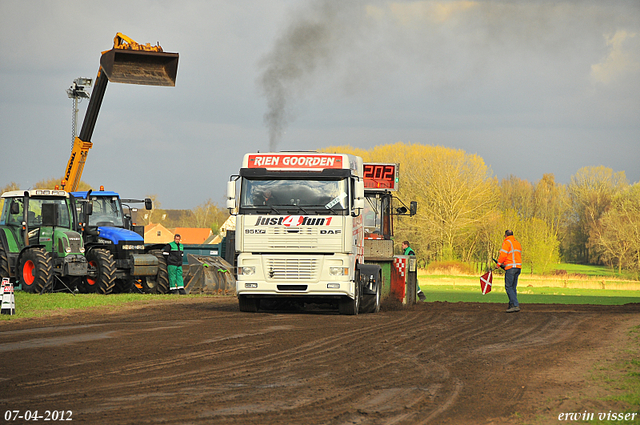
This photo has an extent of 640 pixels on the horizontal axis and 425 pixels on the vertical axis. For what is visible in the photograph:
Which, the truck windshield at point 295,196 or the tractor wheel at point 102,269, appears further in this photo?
the tractor wheel at point 102,269

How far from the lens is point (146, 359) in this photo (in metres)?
9.09

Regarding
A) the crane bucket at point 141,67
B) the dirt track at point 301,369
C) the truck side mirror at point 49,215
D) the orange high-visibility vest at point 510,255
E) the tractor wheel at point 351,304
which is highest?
the crane bucket at point 141,67

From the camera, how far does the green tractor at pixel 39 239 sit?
2028cm

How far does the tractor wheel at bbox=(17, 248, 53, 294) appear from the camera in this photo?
19.7 metres

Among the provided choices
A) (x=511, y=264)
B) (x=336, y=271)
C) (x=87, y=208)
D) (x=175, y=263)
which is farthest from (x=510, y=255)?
(x=87, y=208)

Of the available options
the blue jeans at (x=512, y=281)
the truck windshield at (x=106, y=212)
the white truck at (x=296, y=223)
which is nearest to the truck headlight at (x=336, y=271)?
the white truck at (x=296, y=223)

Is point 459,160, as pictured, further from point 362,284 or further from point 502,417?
point 502,417

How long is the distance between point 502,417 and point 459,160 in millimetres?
52381

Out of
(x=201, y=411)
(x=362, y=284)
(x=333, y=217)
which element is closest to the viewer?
(x=201, y=411)

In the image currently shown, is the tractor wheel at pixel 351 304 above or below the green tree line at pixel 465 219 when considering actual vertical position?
below

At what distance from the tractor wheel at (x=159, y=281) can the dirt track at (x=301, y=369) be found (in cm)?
834

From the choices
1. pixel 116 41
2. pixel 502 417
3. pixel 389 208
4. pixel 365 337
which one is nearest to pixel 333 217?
pixel 365 337

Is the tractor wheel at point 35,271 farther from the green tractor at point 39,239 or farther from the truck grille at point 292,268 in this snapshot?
the truck grille at point 292,268

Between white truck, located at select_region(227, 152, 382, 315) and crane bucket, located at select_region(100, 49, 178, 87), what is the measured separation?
23.0 ft
